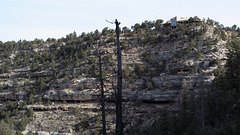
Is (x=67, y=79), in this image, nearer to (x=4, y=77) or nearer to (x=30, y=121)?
(x=30, y=121)

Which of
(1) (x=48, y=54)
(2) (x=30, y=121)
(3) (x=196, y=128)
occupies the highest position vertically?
(1) (x=48, y=54)

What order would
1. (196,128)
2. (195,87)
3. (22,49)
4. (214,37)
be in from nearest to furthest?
(196,128) < (195,87) < (214,37) < (22,49)

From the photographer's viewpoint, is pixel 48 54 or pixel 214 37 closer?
pixel 214 37

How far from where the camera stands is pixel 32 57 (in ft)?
228

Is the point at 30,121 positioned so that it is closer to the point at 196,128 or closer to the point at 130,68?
the point at 130,68

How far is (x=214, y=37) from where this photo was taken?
50.6 m

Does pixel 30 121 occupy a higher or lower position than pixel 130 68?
lower

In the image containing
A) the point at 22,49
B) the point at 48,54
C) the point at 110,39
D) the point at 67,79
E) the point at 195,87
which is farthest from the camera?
the point at 22,49

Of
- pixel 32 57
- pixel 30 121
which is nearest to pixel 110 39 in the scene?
pixel 32 57

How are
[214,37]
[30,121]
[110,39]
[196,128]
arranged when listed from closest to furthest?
[196,128] → [30,121] → [214,37] → [110,39]

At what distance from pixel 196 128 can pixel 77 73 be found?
35.8m

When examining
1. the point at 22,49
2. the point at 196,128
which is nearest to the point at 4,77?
the point at 22,49

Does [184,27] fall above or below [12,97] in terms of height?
above

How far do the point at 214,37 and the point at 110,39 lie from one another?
73.7 feet
